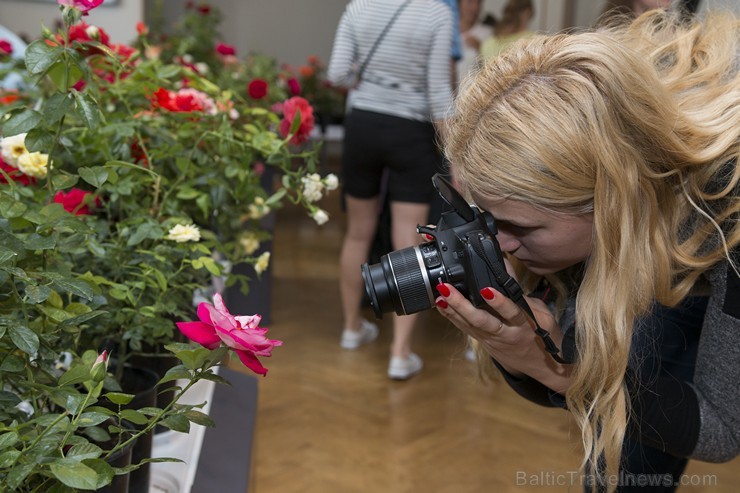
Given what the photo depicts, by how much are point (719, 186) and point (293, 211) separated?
4.85 meters

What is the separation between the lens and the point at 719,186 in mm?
1045

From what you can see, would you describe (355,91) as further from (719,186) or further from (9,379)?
(9,379)

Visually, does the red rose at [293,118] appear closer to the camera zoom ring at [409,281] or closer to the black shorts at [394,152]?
the camera zoom ring at [409,281]

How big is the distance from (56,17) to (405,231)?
293cm

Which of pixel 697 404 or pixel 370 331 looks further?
pixel 370 331

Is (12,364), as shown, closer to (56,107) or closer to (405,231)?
(56,107)

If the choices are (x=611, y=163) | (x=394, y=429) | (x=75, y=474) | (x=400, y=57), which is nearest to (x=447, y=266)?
(x=611, y=163)

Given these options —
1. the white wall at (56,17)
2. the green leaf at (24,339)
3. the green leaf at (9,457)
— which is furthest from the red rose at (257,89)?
the white wall at (56,17)

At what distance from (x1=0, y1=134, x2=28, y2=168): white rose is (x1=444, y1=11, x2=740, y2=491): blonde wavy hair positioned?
57 cm

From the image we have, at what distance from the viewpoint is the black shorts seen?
2.73m

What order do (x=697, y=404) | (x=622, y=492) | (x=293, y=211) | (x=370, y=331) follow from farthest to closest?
(x=293, y=211) < (x=370, y=331) < (x=622, y=492) < (x=697, y=404)

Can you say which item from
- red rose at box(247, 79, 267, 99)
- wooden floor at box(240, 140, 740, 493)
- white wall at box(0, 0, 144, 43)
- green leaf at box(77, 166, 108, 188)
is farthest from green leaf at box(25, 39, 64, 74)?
white wall at box(0, 0, 144, 43)

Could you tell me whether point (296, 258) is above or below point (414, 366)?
below

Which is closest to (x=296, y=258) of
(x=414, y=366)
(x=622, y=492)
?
(x=414, y=366)
